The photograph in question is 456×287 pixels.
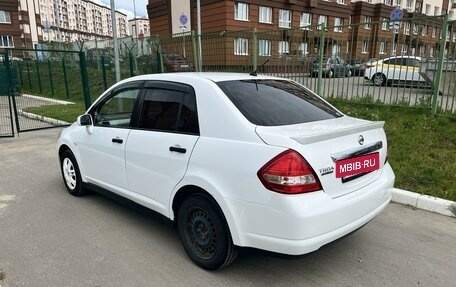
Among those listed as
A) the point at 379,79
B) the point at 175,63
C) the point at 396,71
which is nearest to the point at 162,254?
the point at 379,79

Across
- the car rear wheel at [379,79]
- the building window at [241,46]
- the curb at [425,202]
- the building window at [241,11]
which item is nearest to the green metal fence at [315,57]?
the building window at [241,46]

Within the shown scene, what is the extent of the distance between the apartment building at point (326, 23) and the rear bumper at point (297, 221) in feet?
18.8

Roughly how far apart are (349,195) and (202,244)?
1.25 meters

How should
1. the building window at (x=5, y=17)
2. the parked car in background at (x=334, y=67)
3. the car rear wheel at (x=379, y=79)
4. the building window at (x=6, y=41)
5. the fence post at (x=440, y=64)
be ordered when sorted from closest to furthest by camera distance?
the fence post at (x=440, y=64), the car rear wheel at (x=379, y=79), the parked car in background at (x=334, y=67), the building window at (x=5, y=17), the building window at (x=6, y=41)

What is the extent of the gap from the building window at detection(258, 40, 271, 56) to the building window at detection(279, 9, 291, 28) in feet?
80.7

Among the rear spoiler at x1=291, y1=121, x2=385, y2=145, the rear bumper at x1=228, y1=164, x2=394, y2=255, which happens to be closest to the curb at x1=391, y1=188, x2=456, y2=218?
the rear spoiler at x1=291, y1=121, x2=385, y2=145

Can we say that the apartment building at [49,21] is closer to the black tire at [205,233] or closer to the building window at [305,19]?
the building window at [305,19]

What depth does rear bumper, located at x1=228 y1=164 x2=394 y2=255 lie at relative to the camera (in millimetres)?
2406

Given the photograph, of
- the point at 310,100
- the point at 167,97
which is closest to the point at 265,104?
the point at 310,100

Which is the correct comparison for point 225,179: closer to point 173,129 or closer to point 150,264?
point 173,129

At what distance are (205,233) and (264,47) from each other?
24.1 feet

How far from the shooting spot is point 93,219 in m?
4.05

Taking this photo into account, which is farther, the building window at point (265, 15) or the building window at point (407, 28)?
the building window at point (265, 15)

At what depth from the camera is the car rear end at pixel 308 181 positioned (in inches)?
95.7
